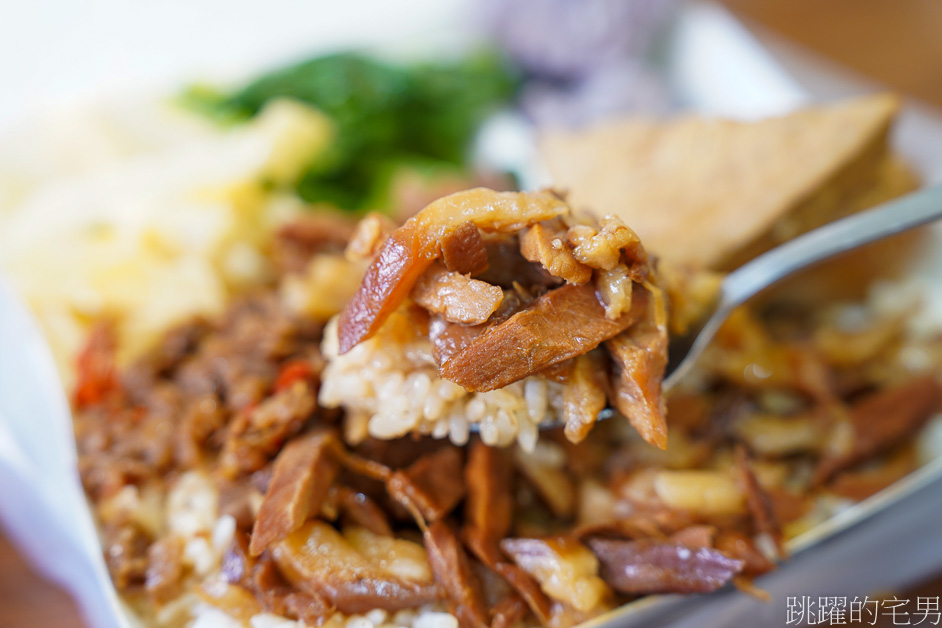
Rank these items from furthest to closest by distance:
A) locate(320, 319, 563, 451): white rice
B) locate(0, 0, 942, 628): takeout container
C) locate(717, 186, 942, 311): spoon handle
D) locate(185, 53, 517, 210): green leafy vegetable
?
locate(185, 53, 517, 210): green leafy vegetable → locate(717, 186, 942, 311): spoon handle → locate(0, 0, 942, 628): takeout container → locate(320, 319, 563, 451): white rice

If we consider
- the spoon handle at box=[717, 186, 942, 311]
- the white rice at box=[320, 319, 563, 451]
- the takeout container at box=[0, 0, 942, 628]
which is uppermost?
the spoon handle at box=[717, 186, 942, 311]

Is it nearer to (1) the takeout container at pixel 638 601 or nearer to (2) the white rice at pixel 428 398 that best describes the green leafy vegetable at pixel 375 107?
(1) the takeout container at pixel 638 601

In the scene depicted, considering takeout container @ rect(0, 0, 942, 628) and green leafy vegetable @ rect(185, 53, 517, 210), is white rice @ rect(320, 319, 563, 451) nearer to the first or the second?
takeout container @ rect(0, 0, 942, 628)

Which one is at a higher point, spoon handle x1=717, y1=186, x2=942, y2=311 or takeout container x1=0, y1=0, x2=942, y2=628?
spoon handle x1=717, y1=186, x2=942, y2=311

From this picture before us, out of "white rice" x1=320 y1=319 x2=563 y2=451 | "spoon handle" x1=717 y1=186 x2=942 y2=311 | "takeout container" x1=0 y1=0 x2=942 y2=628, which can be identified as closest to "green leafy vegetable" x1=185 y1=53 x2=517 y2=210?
"takeout container" x1=0 y1=0 x2=942 y2=628

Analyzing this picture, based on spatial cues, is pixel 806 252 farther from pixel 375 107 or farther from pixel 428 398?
pixel 375 107

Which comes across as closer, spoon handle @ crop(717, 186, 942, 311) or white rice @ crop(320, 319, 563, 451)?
white rice @ crop(320, 319, 563, 451)

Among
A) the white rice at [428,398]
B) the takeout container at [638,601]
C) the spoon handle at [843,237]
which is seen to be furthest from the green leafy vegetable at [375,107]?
the spoon handle at [843,237]

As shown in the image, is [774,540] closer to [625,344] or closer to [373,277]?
[625,344]
